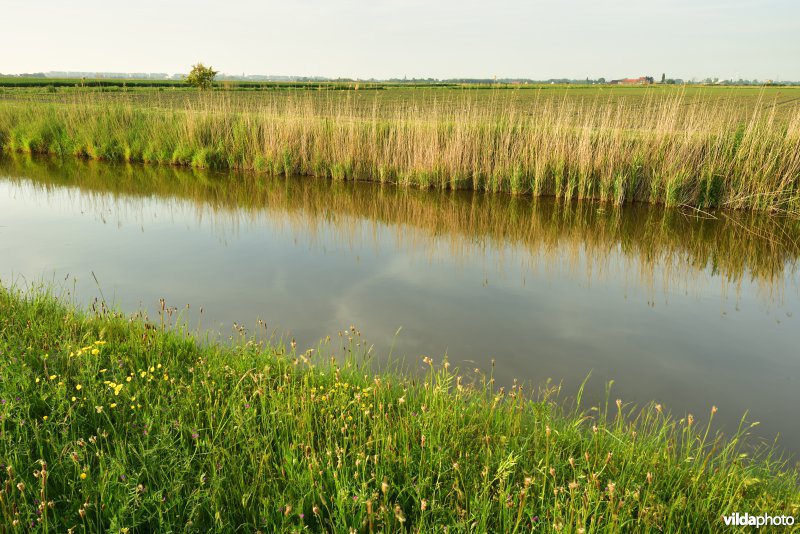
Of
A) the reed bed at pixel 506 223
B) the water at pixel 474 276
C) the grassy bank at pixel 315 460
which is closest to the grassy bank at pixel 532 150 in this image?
the reed bed at pixel 506 223

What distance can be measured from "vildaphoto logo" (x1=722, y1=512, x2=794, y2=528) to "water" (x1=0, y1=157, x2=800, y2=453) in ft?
5.00

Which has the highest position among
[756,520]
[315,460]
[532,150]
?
[532,150]

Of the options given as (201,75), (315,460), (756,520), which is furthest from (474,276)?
(201,75)

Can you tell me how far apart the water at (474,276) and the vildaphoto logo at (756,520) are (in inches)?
60.0

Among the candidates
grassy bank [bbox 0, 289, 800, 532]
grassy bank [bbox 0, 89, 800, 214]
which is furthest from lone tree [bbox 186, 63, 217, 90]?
grassy bank [bbox 0, 289, 800, 532]

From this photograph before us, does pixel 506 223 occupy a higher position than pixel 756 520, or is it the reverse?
pixel 506 223

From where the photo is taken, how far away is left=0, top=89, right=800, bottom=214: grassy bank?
10242 millimetres

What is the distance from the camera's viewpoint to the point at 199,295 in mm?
6320

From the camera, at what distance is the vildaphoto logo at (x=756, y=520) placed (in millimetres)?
2559

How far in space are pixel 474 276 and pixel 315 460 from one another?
4944 mm

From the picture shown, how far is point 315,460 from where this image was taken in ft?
8.35

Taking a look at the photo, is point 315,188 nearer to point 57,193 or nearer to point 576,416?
point 57,193

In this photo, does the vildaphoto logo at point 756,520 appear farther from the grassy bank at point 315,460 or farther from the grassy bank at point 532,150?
the grassy bank at point 532,150

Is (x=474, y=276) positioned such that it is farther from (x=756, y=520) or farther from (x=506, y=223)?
(x=756, y=520)
